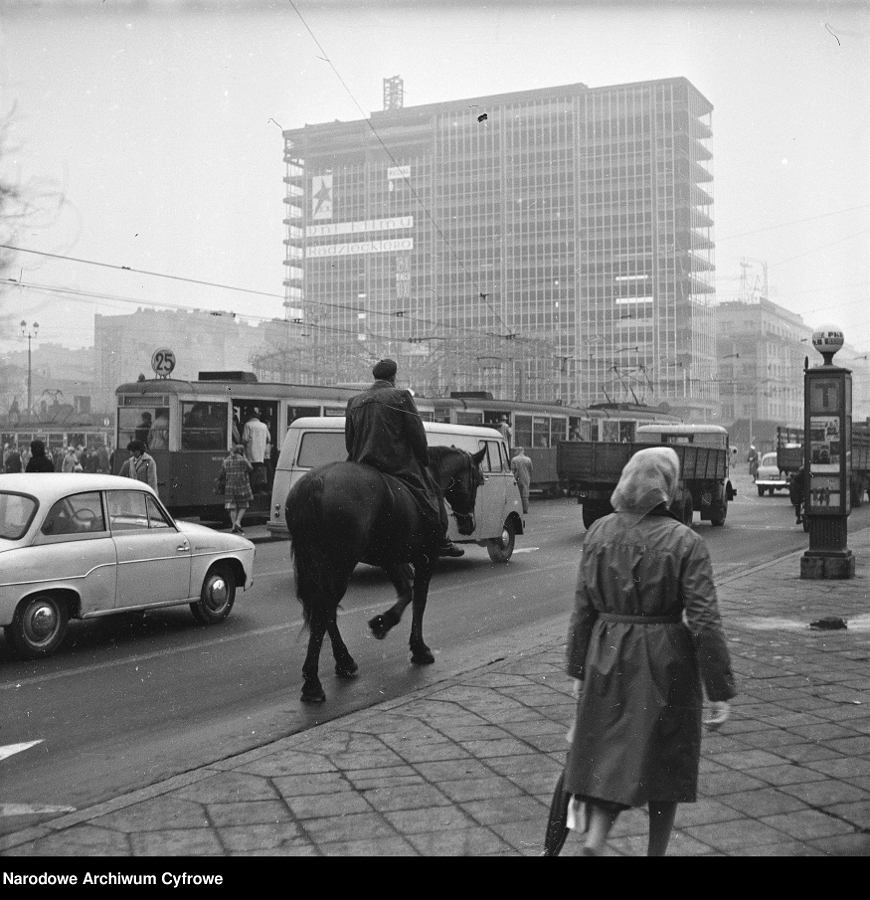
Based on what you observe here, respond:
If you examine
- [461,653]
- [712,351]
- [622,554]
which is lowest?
[461,653]

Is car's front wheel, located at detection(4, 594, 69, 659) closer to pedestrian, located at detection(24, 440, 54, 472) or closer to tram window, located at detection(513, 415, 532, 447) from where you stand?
pedestrian, located at detection(24, 440, 54, 472)

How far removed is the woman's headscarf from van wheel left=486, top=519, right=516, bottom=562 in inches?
446

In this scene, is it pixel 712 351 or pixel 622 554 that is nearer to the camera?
pixel 622 554

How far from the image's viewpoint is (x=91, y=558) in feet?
26.5

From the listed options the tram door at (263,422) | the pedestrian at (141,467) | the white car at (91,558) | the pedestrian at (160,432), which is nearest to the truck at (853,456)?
the tram door at (263,422)

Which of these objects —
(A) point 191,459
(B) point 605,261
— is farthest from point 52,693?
(B) point 605,261

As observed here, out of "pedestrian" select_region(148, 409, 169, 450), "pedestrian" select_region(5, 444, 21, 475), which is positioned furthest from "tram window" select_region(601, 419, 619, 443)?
"pedestrian" select_region(5, 444, 21, 475)

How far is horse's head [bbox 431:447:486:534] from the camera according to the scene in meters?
8.79

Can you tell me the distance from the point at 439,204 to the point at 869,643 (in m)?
21.4

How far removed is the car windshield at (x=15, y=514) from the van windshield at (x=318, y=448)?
5.89m

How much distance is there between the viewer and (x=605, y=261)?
108ft

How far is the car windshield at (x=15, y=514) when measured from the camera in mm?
7801

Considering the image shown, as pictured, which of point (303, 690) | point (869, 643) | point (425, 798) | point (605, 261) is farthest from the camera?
point (605, 261)

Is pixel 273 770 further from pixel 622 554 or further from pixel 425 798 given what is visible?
pixel 622 554
